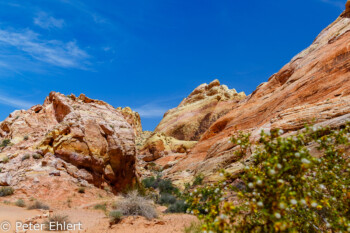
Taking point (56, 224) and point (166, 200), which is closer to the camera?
point (56, 224)

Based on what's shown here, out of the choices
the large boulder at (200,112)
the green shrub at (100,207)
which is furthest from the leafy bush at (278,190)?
the large boulder at (200,112)

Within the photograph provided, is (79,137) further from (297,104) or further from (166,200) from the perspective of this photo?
(297,104)

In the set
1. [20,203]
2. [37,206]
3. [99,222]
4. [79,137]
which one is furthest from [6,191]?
[99,222]

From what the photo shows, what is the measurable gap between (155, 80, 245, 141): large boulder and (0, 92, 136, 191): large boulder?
35610 mm

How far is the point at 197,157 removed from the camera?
95.3 ft

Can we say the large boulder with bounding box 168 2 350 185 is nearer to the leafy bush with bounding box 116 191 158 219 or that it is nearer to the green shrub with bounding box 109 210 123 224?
the leafy bush with bounding box 116 191 158 219

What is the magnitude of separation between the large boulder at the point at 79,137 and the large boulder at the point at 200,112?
3561 centimetres

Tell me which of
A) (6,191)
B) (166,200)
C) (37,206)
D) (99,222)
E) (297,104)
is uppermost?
(297,104)

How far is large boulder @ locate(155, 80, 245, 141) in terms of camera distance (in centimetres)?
5578

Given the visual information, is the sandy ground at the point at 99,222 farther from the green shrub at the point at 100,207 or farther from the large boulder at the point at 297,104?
the large boulder at the point at 297,104

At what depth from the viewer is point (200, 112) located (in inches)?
2297

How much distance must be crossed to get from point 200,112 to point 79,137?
4416 centimetres

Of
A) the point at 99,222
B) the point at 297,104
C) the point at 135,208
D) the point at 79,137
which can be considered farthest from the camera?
the point at 297,104

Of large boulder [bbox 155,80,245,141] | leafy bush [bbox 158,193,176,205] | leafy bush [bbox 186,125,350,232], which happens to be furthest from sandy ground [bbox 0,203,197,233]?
large boulder [bbox 155,80,245,141]
